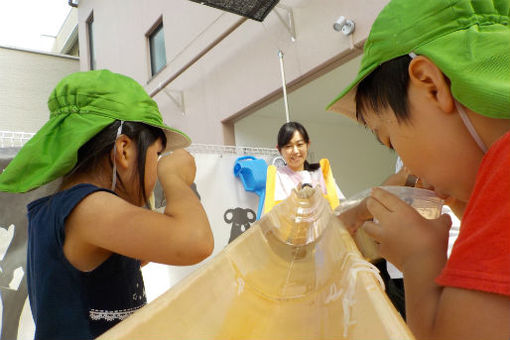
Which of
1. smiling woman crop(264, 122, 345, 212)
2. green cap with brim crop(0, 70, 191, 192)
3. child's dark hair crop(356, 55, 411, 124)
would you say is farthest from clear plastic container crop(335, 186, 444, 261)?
smiling woman crop(264, 122, 345, 212)

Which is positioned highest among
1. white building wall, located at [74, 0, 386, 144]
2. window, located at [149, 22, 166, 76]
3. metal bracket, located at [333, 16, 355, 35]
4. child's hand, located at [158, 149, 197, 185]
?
window, located at [149, 22, 166, 76]

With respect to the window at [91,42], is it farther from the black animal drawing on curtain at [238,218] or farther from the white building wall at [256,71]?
the black animal drawing on curtain at [238,218]

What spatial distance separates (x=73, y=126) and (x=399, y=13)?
0.62 m

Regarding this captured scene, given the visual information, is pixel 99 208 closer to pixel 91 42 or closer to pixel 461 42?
pixel 461 42

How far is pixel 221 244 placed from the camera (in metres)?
2.45

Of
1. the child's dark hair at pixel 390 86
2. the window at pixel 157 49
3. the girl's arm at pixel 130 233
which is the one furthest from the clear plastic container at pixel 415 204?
the window at pixel 157 49

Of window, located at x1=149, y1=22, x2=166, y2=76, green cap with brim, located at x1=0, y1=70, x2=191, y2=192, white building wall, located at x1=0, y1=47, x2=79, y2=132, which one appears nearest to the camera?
green cap with brim, located at x1=0, y1=70, x2=191, y2=192

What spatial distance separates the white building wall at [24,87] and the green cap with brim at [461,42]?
6878mm

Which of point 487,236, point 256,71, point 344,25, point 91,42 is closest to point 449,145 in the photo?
point 487,236

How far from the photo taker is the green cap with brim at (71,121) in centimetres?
73

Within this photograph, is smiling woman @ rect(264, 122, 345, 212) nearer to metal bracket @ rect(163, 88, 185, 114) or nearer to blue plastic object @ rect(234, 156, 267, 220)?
blue plastic object @ rect(234, 156, 267, 220)

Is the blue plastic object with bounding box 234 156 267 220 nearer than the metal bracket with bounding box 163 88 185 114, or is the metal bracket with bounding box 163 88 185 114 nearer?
the blue plastic object with bounding box 234 156 267 220

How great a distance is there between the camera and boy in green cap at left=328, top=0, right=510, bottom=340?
34cm

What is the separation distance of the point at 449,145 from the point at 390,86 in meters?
0.12
